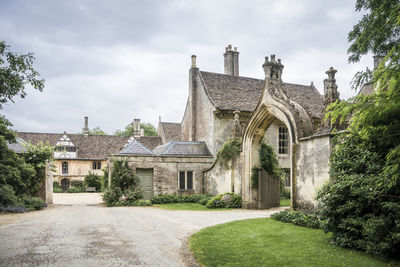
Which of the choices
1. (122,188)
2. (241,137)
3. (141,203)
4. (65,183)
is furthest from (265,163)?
(65,183)

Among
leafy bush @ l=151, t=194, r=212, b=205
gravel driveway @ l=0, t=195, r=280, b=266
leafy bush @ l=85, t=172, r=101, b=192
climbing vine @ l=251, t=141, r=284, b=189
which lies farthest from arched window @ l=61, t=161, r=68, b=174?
climbing vine @ l=251, t=141, r=284, b=189

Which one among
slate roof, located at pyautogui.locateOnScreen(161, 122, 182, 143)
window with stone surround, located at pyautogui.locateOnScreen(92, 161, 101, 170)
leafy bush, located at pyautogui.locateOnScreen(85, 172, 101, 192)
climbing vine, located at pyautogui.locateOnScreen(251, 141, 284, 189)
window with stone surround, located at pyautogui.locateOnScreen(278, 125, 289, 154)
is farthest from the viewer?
window with stone surround, located at pyautogui.locateOnScreen(92, 161, 101, 170)

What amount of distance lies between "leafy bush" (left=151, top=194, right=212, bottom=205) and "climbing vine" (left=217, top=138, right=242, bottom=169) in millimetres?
2665

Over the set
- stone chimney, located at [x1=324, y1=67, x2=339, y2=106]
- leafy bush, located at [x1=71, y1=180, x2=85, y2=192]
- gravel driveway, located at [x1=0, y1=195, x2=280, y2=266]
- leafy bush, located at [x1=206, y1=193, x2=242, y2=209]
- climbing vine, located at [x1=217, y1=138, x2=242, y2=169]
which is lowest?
leafy bush, located at [x1=71, y1=180, x2=85, y2=192]

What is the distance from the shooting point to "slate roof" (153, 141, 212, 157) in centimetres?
2227

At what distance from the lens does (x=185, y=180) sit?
21.8 meters

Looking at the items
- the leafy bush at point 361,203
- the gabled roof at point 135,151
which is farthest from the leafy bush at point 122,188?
the leafy bush at point 361,203

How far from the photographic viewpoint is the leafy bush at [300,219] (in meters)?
9.98

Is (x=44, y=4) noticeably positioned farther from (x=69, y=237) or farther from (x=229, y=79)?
(x=229, y=79)

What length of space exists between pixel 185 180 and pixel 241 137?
5.99 metres

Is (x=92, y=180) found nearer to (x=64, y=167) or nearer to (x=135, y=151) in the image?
(x=64, y=167)

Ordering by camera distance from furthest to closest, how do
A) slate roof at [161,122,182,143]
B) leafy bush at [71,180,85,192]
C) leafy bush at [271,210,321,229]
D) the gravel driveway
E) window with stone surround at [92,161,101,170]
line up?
window with stone surround at [92,161,101,170], slate roof at [161,122,182,143], leafy bush at [71,180,85,192], leafy bush at [271,210,321,229], the gravel driveway

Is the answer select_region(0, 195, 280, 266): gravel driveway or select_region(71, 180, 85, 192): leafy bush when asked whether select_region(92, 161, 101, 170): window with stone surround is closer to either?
select_region(71, 180, 85, 192): leafy bush

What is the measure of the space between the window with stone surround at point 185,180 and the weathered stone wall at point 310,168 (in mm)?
10535
